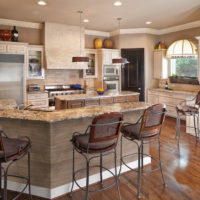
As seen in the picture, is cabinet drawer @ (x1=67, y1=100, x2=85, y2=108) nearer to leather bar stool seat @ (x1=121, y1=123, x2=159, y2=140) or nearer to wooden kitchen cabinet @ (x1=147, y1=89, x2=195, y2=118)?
leather bar stool seat @ (x1=121, y1=123, x2=159, y2=140)

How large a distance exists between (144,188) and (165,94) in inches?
184

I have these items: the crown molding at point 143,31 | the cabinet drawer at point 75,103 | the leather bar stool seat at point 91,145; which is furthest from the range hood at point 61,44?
the leather bar stool seat at point 91,145

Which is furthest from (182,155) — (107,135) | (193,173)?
(107,135)

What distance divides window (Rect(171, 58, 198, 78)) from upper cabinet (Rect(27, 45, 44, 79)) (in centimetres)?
447

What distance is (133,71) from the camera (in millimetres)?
7449

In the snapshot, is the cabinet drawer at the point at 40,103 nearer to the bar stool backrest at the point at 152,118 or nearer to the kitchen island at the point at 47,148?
the kitchen island at the point at 47,148

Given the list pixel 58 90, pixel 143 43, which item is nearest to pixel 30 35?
pixel 58 90

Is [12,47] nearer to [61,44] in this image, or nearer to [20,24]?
[20,24]

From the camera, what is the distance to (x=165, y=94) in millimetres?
6836

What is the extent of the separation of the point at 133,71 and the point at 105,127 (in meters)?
5.65

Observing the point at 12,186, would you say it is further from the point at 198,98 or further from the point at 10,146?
the point at 198,98

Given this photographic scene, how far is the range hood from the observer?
6.30m

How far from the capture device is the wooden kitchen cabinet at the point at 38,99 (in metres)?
5.95

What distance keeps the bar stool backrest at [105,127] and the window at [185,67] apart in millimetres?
5251
